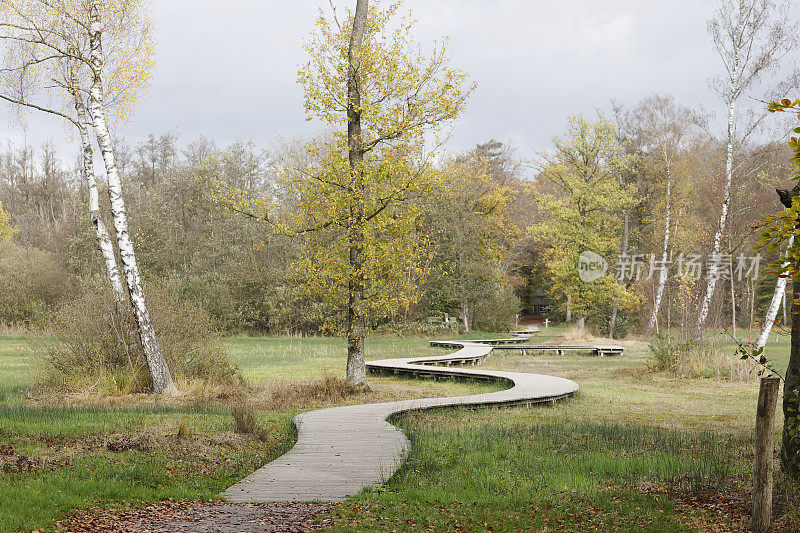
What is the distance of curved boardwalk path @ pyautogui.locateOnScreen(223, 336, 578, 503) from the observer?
6.23 meters

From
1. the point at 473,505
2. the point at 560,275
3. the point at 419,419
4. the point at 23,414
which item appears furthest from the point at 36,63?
the point at 560,275

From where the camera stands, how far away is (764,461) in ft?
16.1

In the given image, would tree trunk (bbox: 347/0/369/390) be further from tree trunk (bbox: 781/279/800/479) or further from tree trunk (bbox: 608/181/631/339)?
tree trunk (bbox: 608/181/631/339)

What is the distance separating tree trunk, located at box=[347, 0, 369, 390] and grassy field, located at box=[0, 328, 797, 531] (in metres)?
0.95

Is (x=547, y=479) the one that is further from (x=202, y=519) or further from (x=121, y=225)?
(x=121, y=225)

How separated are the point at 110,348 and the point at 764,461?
1143 centimetres

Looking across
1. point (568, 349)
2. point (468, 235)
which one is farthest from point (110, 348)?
point (468, 235)

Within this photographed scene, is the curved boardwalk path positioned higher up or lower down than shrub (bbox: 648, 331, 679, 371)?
lower down

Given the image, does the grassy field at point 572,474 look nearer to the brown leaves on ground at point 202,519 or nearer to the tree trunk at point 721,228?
the brown leaves on ground at point 202,519

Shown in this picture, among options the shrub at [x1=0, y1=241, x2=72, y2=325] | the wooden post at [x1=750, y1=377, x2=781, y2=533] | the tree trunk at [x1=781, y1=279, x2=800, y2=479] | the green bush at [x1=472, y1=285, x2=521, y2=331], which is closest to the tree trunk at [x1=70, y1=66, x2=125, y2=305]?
the tree trunk at [x1=781, y1=279, x2=800, y2=479]

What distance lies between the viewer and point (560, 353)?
27.0m

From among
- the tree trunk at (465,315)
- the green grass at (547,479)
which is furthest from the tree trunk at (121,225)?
the tree trunk at (465,315)

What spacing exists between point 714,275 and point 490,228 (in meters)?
18.3

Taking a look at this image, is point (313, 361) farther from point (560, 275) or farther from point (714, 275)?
point (560, 275)
